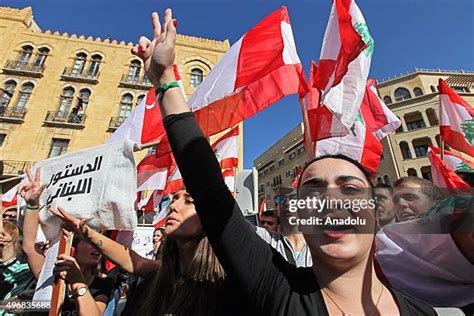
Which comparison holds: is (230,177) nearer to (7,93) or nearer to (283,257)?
(283,257)

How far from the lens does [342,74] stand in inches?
110

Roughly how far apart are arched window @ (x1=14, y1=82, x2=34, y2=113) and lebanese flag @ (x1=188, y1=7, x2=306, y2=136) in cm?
1851

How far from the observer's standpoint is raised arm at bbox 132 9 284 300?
0.90 meters

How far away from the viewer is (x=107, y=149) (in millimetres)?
2172

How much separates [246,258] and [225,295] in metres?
0.49

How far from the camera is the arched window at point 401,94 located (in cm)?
2411

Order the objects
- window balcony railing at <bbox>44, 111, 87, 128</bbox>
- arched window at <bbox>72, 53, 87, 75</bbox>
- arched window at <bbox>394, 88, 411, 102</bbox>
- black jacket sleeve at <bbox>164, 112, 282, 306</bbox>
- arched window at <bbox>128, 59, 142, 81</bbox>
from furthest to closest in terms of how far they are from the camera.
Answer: arched window at <bbox>394, 88, 411, 102</bbox>, arched window at <bbox>128, 59, 142, 81</bbox>, arched window at <bbox>72, 53, 87, 75</bbox>, window balcony railing at <bbox>44, 111, 87, 128</bbox>, black jacket sleeve at <bbox>164, 112, 282, 306</bbox>

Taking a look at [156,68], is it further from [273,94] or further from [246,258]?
[273,94]

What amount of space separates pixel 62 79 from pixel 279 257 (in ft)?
70.0

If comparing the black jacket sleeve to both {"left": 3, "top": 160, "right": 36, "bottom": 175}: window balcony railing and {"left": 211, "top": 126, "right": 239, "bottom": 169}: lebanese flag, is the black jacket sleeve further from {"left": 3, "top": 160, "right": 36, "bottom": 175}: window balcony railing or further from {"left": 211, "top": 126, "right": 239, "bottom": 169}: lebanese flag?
{"left": 3, "top": 160, "right": 36, "bottom": 175}: window balcony railing

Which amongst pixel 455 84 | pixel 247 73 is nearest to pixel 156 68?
pixel 247 73

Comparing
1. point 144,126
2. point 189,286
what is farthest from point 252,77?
point 189,286

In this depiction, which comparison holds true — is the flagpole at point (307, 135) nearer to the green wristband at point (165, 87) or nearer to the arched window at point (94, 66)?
the green wristband at point (165, 87)

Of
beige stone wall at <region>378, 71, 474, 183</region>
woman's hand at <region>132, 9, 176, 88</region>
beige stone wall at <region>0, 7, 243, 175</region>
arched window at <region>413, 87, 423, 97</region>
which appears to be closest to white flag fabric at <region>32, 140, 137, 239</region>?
woman's hand at <region>132, 9, 176, 88</region>
